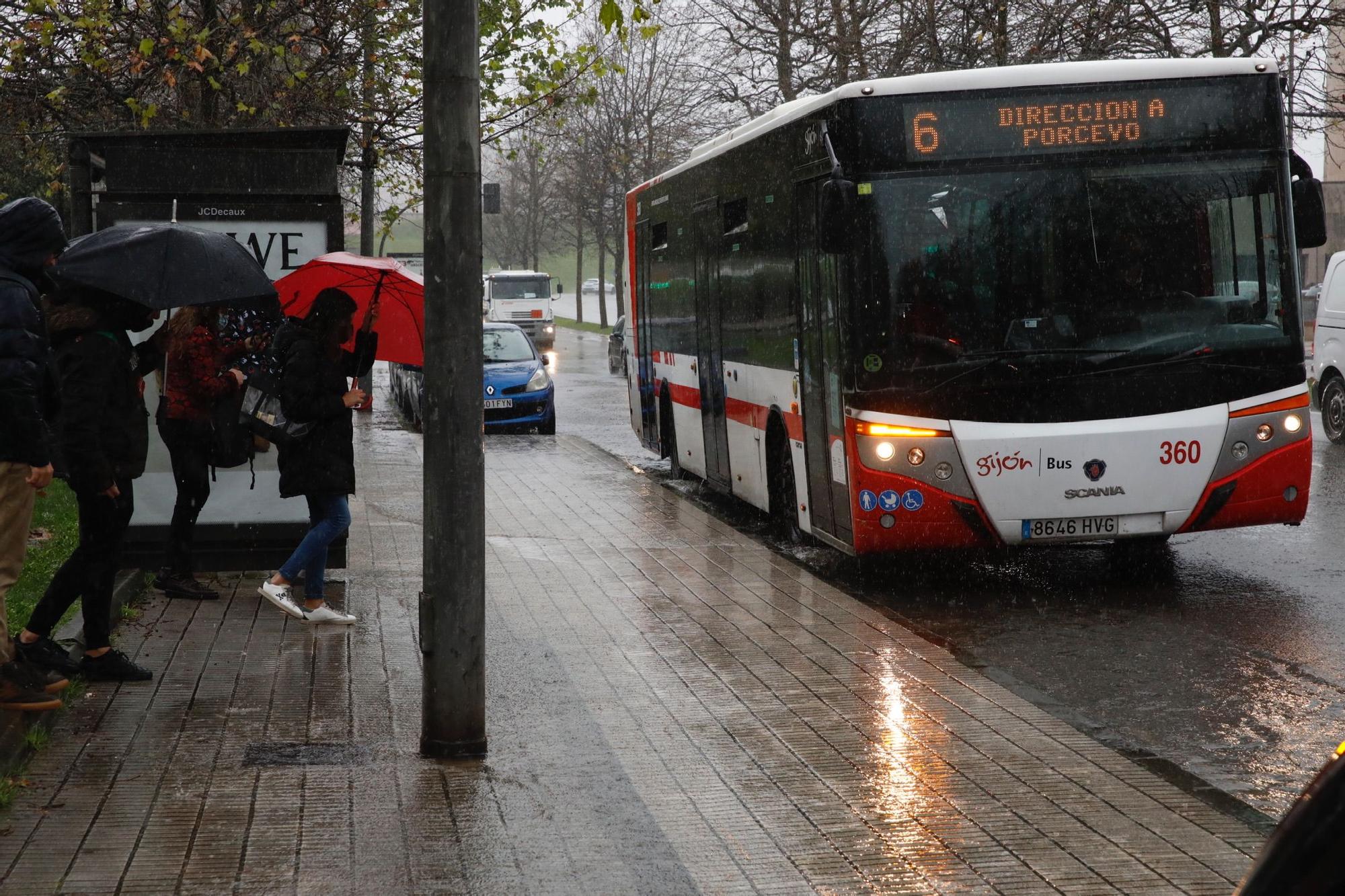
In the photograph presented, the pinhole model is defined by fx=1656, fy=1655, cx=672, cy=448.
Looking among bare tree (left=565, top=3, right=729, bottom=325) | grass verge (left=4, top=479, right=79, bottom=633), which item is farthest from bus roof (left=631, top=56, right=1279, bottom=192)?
bare tree (left=565, top=3, right=729, bottom=325)

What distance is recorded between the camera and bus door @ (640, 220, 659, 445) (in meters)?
17.9

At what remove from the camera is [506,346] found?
84.0ft

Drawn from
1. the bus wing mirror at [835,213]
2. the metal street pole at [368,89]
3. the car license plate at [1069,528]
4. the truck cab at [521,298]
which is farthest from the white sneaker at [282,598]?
the truck cab at [521,298]

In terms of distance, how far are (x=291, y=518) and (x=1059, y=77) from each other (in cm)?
538

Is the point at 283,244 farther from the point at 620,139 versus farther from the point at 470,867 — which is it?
the point at 620,139

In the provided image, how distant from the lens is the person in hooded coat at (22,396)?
6000 millimetres

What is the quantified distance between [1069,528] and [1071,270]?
60.5 inches

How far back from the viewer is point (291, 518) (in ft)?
32.9

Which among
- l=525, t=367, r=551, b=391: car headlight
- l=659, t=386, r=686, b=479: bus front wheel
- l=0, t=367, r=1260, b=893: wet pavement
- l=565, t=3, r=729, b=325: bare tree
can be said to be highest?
l=565, t=3, r=729, b=325: bare tree

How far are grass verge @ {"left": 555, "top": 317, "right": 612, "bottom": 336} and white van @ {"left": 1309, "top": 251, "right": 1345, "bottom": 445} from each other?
181 ft

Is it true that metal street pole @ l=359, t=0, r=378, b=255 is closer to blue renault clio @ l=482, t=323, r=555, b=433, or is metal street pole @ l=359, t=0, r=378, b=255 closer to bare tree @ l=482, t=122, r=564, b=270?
blue renault clio @ l=482, t=323, r=555, b=433

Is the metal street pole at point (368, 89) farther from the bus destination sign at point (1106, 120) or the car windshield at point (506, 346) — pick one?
the car windshield at point (506, 346)

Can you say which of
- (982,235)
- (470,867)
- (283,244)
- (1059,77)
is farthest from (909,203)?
(470,867)

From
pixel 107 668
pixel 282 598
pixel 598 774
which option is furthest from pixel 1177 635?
pixel 107 668
